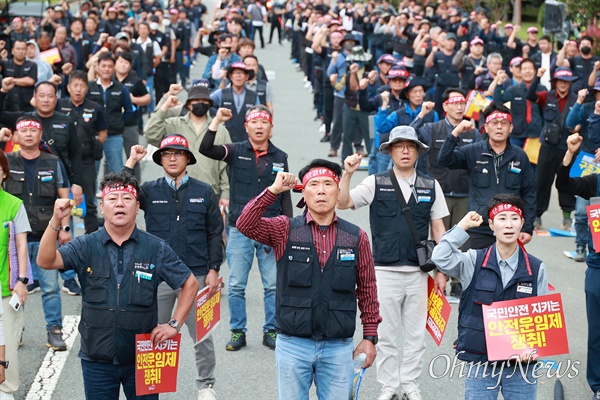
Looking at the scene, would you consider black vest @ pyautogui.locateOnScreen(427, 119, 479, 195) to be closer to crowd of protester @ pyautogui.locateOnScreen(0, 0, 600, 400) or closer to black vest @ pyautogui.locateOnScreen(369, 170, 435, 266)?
crowd of protester @ pyautogui.locateOnScreen(0, 0, 600, 400)

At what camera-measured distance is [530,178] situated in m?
9.27

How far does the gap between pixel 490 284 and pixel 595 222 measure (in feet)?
5.58

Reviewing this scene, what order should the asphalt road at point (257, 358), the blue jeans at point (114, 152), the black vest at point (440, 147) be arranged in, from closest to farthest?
the asphalt road at point (257, 358)
the black vest at point (440, 147)
the blue jeans at point (114, 152)

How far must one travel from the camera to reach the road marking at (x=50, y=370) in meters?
8.20

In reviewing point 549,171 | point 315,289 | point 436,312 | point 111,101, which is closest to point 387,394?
point 436,312

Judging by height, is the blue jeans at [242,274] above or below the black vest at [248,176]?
below

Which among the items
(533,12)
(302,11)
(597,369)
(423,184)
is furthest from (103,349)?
(533,12)

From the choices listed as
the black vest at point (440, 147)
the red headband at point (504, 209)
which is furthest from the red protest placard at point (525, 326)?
the black vest at point (440, 147)

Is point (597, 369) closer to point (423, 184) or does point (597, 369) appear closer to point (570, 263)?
point (423, 184)

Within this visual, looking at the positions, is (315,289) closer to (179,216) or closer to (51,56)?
(179,216)

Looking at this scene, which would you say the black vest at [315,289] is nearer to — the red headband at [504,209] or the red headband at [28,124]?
the red headband at [504,209]

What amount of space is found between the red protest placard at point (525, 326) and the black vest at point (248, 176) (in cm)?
312

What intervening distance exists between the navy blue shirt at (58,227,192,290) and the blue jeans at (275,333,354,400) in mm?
809

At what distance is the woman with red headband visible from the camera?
6.54 m
